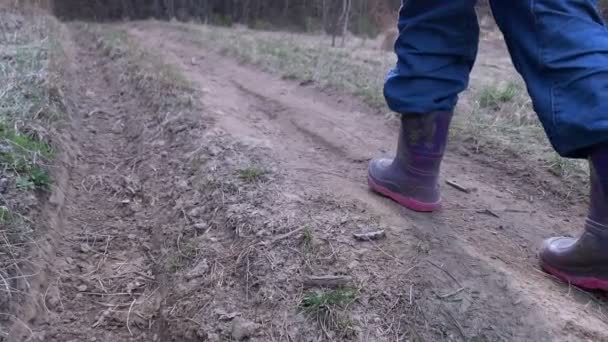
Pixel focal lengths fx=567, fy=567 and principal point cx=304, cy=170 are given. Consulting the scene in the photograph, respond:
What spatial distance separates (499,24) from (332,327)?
894 mm

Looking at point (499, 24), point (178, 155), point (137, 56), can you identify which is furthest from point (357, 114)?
point (137, 56)

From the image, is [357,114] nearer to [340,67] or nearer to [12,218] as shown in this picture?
[340,67]

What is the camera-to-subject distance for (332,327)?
1420 millimetres

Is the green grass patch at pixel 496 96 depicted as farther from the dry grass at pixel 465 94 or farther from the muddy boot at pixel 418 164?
the muddy boot at pixel 418 164

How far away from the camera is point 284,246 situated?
1691mm

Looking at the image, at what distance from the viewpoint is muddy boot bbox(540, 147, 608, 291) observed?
1.37m

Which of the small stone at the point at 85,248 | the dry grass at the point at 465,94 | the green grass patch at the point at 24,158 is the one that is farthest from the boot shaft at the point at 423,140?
the green grass patch at the point at 24,158

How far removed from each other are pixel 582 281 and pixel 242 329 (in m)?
0.89

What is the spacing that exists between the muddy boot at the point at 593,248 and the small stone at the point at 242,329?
83 cm

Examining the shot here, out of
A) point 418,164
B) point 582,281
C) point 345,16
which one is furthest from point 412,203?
point 345,16

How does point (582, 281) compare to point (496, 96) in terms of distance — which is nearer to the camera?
point (582, 281)

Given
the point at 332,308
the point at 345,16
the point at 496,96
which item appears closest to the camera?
the point at 332,308

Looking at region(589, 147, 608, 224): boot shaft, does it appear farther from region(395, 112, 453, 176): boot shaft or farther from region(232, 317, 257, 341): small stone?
region(232, 317, 257, 341): small stone

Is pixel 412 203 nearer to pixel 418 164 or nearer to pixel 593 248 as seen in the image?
pixel 418 164
